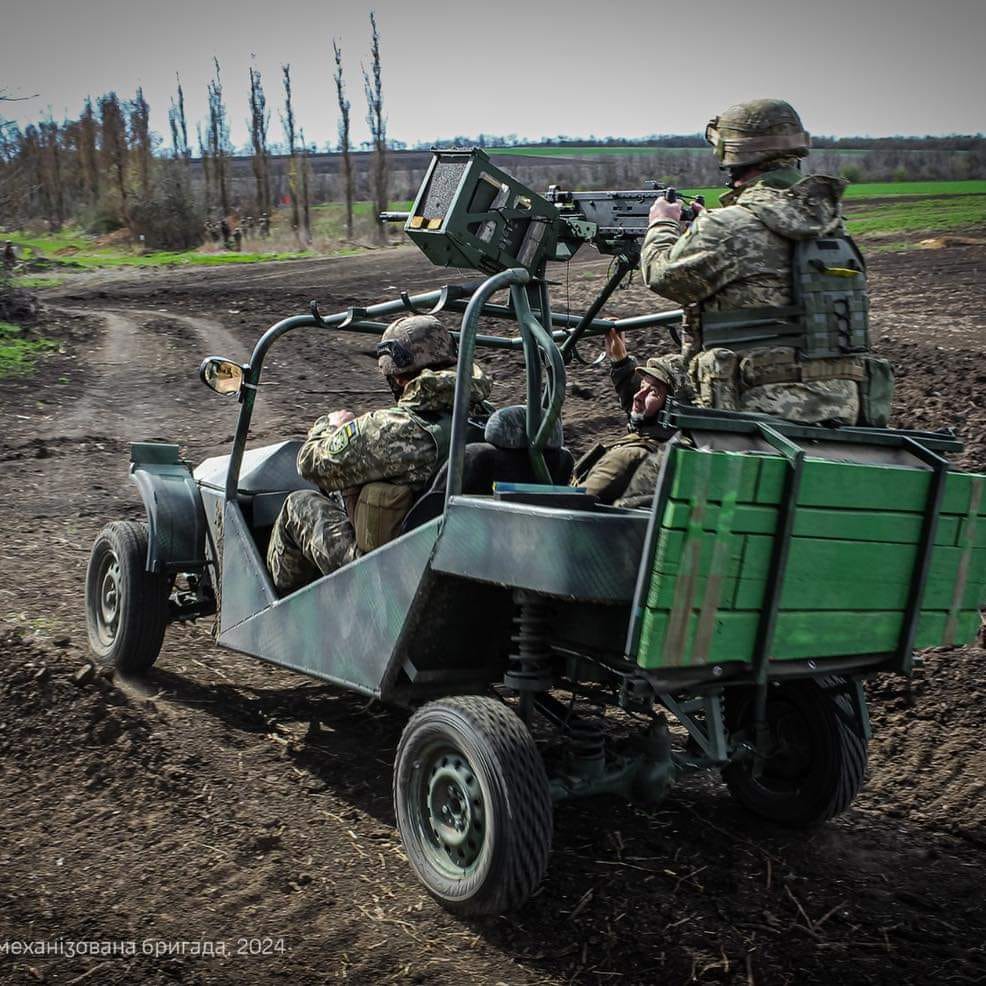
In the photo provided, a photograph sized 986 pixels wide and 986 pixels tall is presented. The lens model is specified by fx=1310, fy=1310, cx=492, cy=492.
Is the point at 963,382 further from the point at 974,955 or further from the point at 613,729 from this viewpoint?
the point at 974,955

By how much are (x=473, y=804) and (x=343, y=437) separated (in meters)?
1.42

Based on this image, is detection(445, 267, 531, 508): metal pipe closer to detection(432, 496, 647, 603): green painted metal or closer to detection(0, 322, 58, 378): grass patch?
detection(432, 496, 647, 603): green painted metal

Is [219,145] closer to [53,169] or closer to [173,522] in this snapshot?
[53,169]

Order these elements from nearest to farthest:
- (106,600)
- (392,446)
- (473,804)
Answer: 1. (473,804)
2. (392,446)
3. (106,600)

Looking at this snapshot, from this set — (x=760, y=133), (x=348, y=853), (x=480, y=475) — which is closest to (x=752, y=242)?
(x=760, y=133)

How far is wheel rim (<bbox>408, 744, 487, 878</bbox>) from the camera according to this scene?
378 cm

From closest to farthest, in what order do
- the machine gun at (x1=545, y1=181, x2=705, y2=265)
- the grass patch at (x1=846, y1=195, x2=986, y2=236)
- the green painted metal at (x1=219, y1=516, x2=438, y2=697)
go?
1. the green painted metal at (x1=219, y1=516, x2=438, y2=697)
2. the machine gun at (x1=545, y1=181, x2=705, y2=265)
3. the grass patch at (x1=846, y1=195, x2=986, y2=236)

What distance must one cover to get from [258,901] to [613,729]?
2.03 metres

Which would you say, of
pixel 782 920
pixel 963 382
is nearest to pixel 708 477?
pixel 782 920

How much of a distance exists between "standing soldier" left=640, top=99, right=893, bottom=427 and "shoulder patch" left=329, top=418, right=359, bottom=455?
113 centimetres

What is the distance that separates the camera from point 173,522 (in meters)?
5.73

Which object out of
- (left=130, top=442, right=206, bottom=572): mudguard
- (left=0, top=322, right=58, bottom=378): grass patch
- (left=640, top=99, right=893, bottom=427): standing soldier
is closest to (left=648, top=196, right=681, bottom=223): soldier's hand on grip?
(left=640, top=99, right=893, bottom=427): standing soldier

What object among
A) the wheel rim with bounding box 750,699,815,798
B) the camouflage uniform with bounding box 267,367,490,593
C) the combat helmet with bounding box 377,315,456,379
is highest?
the combat helmet with bounding box 377,315,456,379

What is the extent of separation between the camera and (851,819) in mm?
4727
